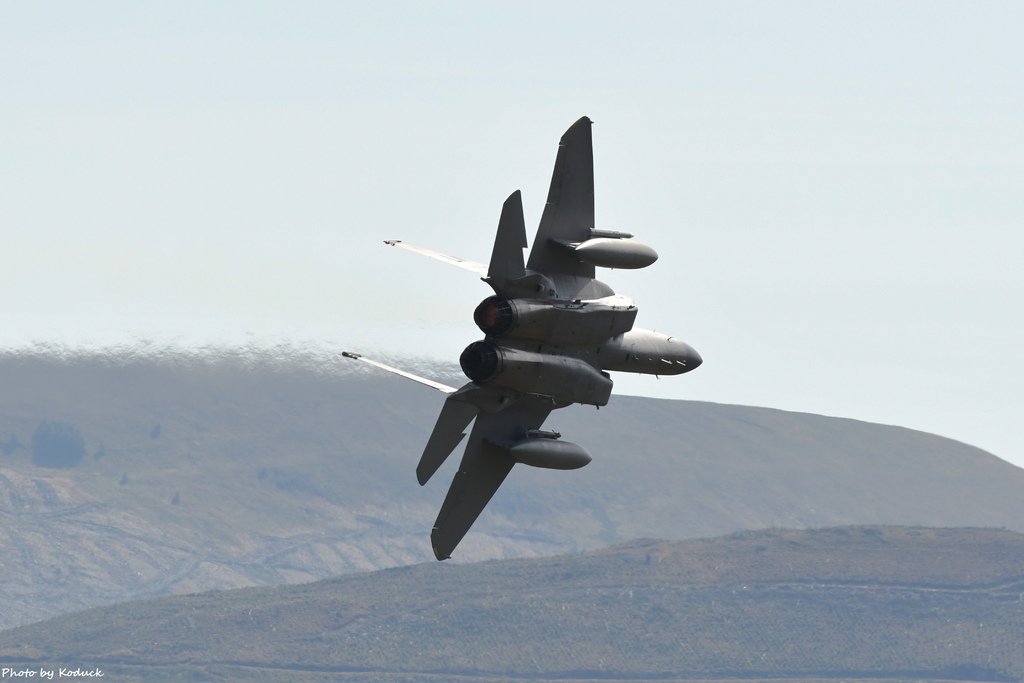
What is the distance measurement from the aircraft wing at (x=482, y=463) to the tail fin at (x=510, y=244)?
21.7 feet

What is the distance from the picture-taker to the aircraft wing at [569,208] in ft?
198

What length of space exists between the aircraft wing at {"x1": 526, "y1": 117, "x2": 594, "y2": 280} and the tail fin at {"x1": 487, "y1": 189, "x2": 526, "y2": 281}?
3.28 metres

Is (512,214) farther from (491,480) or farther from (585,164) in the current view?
(491,480)

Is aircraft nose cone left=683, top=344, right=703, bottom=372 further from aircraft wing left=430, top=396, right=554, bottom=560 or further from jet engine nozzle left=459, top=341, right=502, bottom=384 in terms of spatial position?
jet engine nozzle left=459, top=341, right=502, bottom=384

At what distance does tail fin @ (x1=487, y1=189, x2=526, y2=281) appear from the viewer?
183 ft

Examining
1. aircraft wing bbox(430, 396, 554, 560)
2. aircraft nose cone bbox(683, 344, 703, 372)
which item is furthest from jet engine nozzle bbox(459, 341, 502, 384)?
aircraft nose cone bbox(683, 344, 703, 372)

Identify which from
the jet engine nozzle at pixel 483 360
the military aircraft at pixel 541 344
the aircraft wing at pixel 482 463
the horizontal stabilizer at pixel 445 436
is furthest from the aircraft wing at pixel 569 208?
the horizontal stabilizer at pixel 445 436

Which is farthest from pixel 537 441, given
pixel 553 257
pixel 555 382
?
pixel 553 257

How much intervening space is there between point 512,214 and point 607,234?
19.1ft

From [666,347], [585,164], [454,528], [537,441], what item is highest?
[585,164]

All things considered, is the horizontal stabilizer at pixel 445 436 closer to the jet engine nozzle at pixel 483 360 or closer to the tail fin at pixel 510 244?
the jet engine nozzle at pixel 483 360

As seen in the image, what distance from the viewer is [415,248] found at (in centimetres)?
5588

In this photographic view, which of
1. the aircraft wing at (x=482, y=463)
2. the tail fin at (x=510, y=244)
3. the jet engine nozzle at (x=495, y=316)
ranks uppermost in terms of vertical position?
the tail fin at (x=510, y=244)

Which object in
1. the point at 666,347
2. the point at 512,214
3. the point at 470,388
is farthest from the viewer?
the point at 666,347
